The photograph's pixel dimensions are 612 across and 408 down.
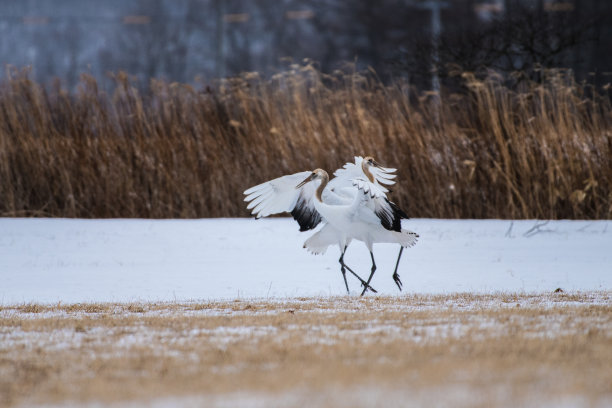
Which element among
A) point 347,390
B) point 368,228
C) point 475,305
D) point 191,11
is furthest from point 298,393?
point 191,11

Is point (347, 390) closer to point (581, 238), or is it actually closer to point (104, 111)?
point (581, 238)

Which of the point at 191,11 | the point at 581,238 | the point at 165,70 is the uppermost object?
the point at 191,11

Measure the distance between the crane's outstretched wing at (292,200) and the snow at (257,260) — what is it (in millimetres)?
539

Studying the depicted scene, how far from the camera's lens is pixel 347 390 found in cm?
293

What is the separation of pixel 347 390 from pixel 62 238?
687cm

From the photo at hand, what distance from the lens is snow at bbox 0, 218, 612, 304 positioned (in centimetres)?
694

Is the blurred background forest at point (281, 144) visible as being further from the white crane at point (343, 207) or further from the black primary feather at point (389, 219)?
the black primary feather at point (389, 219)

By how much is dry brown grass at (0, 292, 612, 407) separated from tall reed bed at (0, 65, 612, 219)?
15.0 feet

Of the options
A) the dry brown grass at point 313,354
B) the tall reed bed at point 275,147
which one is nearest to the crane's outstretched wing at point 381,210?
the dry brown grass at point 313,354

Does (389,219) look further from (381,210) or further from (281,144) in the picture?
(281,144)

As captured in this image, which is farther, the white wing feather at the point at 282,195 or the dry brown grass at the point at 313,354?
the white wing feather at the point at 282,195

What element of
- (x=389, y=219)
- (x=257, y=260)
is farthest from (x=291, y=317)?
(x=257, y=260)

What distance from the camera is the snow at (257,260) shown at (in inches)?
273

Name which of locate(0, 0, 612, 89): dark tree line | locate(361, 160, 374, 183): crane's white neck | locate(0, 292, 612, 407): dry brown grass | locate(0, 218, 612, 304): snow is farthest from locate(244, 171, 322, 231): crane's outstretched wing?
locate(0, 0, 612, 89): dark tree line
